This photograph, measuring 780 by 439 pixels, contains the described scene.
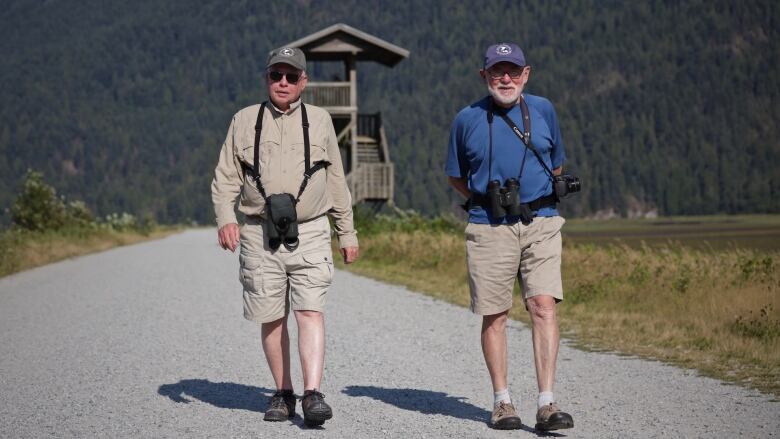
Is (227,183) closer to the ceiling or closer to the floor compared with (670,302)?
closer to the ceiling

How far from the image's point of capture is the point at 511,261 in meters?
6.61

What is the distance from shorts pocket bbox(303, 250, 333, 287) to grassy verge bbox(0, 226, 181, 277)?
18.3 meters

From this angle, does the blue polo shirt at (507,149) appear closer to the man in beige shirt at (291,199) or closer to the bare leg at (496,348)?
the bare leg at (496,348)

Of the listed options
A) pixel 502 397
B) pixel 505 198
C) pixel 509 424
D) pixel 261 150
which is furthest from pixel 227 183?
pixel 509 424

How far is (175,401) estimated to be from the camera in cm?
781

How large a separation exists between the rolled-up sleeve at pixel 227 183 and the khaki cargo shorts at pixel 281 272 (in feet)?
0.53

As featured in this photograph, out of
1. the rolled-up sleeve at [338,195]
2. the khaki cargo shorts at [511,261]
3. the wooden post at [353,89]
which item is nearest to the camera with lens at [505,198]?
the khaki cargo shorts at [511,261]

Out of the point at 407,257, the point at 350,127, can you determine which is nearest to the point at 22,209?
the point at 350,127

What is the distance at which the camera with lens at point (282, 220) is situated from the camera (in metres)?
6.60

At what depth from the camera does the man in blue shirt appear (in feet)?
21.3

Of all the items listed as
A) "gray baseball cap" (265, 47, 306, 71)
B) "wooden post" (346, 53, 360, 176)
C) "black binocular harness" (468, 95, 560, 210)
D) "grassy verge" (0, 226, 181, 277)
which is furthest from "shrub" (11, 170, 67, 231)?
"black binocular harness" (468, 95, 560, 210)

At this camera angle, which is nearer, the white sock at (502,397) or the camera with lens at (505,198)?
the camera with lens at (505,198)

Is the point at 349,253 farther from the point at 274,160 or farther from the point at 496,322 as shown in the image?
the point at 496,322

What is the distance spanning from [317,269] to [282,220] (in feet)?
1.32
